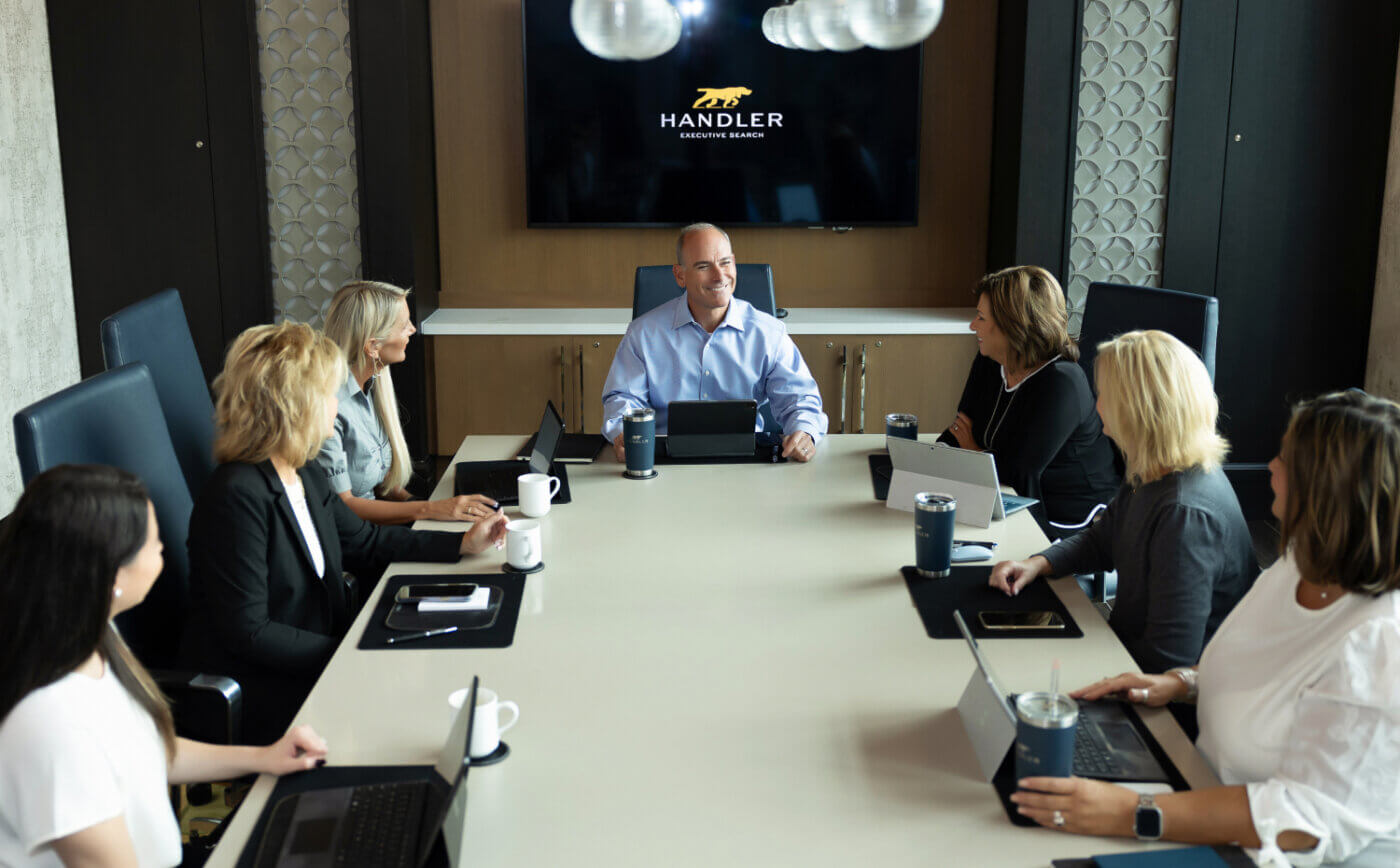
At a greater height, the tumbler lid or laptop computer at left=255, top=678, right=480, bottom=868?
the tumbler lid

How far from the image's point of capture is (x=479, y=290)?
501 centimetres

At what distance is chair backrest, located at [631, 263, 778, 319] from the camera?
3803 millimetres

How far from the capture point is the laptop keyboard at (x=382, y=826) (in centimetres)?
133

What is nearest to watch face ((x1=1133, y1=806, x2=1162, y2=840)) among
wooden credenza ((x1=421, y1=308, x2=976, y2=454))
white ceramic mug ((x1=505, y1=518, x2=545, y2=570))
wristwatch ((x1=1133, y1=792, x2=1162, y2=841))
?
wristwatch ((x1=1133, y1=792, x2=1162, y2=841))

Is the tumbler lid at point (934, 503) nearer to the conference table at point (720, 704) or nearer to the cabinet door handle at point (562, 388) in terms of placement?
the conference table at point (720, 704)

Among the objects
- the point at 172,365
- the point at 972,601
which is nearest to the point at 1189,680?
the point at 972,601

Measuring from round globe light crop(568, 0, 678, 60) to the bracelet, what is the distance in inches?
69.6

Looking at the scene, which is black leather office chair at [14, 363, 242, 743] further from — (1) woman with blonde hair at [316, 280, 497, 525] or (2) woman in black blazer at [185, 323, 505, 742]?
(1) woman with blonde hair at [316, 280, 497, 525]

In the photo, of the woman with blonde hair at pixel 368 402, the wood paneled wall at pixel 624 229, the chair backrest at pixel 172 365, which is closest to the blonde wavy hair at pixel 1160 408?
the woman with blonde hair at pixel 368 402

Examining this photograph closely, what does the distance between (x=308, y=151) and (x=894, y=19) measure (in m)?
2.72

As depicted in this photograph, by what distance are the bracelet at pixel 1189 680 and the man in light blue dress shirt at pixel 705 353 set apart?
5.77ft

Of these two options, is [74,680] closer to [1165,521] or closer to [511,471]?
[511,471]

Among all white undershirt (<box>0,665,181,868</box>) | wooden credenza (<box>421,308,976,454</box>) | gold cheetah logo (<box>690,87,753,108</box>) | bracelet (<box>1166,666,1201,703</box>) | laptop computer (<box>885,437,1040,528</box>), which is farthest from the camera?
gold cheetah logo (<box>690,87,753,108</box>)

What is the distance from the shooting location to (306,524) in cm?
218
